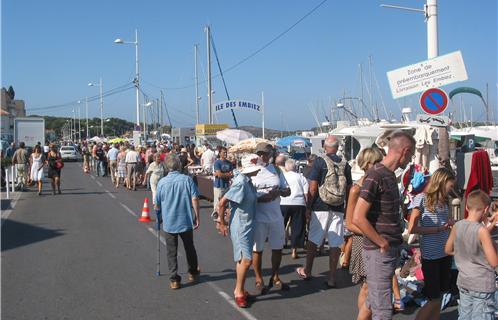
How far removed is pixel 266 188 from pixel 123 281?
244 cm

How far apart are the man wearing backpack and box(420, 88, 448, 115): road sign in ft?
8.33

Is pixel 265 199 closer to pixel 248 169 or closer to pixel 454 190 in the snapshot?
pixel 248 169

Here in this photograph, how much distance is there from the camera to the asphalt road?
597cm

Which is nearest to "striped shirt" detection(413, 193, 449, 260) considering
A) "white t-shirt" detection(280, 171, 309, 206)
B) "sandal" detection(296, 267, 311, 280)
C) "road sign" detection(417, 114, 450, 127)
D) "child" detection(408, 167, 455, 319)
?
"child" detection(408, 167, 455, 319)

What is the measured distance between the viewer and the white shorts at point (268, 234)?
21.5 feet

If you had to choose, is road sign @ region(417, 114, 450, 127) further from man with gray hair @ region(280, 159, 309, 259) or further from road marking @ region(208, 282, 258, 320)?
road marking @ region(208, 282, 258, 320)

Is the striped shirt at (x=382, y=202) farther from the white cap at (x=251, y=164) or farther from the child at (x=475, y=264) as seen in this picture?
the white cap at (x=251, y=164)

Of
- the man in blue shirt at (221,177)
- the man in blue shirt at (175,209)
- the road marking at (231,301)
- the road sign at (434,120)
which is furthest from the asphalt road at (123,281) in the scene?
the road sign at (434,120)

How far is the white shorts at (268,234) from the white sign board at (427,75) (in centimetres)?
391

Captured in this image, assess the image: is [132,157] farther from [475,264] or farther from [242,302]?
[475,264]

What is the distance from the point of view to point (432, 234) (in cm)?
511

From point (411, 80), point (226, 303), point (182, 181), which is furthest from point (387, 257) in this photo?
point (411, 80)

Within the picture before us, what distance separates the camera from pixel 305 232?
8891 mm

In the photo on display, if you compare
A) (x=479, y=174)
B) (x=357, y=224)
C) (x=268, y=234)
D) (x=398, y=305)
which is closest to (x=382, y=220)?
(x=357, y=224)
